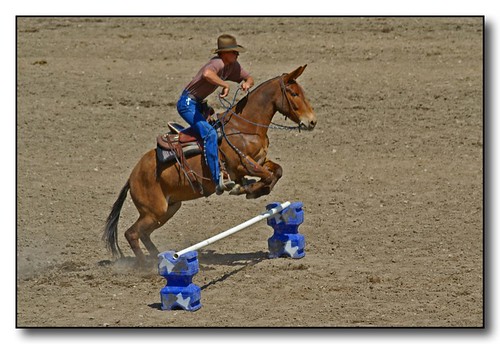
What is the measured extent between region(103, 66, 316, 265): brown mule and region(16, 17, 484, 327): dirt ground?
73 cm

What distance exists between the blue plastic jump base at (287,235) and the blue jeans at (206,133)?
2.69 ft

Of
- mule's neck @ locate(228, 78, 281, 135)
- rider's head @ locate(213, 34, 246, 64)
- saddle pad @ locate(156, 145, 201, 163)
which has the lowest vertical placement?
saddle pad @ locate(156, 145, 201, 163)

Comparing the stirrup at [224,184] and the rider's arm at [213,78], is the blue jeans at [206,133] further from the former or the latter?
the rider's arm at [213,78]

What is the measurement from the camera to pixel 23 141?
1673cm

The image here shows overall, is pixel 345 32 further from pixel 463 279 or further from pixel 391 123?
pixel 463 279

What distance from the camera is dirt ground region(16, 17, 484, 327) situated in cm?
1045

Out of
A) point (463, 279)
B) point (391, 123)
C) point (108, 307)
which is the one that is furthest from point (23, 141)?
point (463, 279)

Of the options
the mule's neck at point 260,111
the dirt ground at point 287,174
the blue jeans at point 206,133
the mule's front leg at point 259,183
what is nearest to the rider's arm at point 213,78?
the blue jeans at point 206,133

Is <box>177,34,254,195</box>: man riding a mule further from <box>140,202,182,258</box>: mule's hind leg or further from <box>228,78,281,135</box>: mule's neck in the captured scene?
<box>140,202,182,258</box>: mule's hind leg

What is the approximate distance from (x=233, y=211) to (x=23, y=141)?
457cm

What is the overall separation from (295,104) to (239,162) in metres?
0.82

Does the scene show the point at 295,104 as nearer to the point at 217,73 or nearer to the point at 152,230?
the point at 217,73

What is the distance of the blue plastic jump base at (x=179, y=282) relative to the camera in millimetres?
9898

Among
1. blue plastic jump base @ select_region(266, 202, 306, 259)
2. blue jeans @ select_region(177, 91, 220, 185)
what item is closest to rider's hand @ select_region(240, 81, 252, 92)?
blue jeans @ select_region(177, 91, 220, 185)
